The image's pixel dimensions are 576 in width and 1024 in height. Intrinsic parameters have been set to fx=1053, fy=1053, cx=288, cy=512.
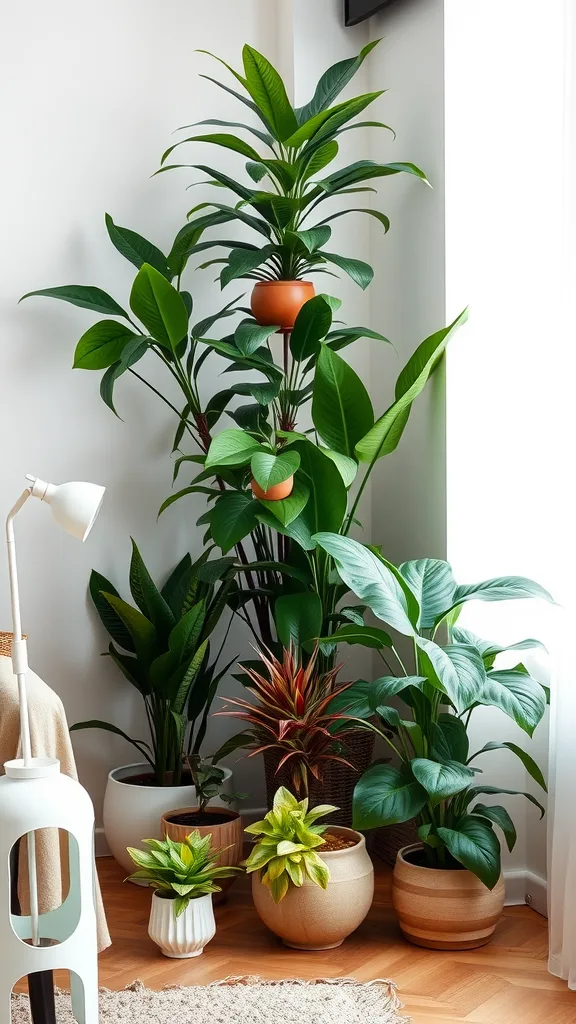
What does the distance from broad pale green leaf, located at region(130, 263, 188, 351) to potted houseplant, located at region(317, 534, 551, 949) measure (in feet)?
2.66

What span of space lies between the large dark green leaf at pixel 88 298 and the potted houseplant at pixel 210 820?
1.26 meters

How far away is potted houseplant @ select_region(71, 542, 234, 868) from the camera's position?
288 centimetres

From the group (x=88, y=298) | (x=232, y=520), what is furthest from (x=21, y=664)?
(x=88, y=298)

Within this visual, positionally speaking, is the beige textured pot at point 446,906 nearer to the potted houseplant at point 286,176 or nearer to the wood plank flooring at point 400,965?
the wood plank flooring at point 400,965

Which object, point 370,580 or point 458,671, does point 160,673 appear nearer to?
point 370,580

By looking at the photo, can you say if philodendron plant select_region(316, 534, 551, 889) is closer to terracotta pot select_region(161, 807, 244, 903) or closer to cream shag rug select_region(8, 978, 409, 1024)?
cream shag rug select_region(8, 978, 409, 1024)

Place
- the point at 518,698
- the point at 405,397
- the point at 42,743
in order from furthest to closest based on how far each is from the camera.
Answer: the point at 405,397 → the point at 518,698 → the point at 42,743

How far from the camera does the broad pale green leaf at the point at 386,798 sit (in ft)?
7.68

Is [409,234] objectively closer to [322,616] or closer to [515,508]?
[515,508]

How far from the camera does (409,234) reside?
9.93 feet

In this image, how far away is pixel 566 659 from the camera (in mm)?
2268

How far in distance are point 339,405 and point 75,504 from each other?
3.54 feet

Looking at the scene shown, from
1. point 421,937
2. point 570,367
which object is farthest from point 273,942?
point 570,367

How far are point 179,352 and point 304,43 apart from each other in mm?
1114
